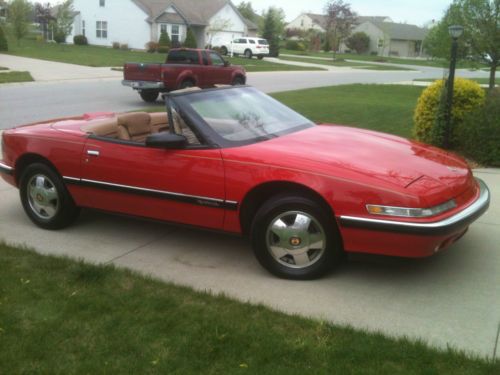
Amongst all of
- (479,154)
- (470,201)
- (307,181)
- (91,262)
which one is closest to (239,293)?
(307,181)

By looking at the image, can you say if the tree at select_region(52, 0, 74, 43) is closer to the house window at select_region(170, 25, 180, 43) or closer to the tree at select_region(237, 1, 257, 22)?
the house window at select_region(170, 25, 180, 43)

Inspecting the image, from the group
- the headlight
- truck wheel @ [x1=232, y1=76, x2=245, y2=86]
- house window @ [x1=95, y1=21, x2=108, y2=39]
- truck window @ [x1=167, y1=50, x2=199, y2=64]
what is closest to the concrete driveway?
the headlight

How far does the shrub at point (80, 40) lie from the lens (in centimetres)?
5359

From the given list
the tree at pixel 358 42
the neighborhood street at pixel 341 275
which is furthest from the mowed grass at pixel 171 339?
the tree at pixel 358 42

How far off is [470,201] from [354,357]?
5.82ft

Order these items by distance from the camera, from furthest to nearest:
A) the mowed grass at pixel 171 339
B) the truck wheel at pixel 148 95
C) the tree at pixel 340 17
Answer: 1. the tree at pixel 340 17
2. the truck wheel at pixel 148 95
3. the mowed grass at pixel 171 339

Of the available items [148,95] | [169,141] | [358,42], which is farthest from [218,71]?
[358,42]

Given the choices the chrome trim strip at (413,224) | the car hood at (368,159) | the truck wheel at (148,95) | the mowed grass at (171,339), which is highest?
the car hood at (368,159)

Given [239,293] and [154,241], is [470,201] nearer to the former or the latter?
[239,293]

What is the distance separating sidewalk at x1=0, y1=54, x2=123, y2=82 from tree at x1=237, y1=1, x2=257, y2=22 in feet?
225

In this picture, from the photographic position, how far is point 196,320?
3592mm

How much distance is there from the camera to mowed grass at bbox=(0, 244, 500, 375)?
3082 millimetres

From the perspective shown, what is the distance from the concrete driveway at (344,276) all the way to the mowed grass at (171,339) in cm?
A: 23

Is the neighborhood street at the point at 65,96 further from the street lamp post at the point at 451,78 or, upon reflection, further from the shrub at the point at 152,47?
the shrub at the point at 152,47
